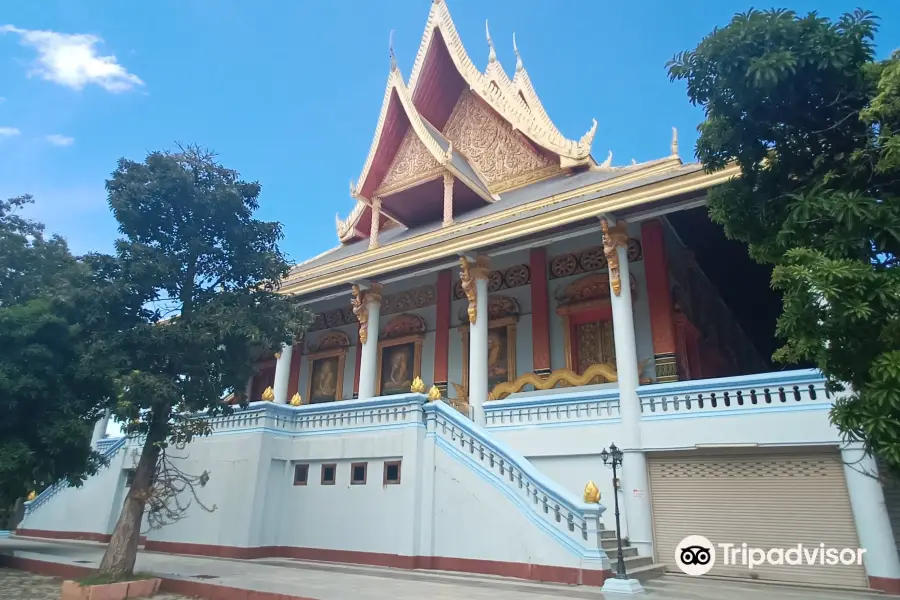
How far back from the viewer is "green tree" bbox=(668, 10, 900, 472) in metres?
4.28

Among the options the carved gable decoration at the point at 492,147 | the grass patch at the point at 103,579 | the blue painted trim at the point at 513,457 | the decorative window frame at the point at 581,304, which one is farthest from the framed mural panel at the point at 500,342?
the grass patch at the point at 103,579

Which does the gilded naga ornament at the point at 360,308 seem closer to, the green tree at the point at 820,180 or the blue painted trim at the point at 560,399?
the blue painted trim at the point at 560,399

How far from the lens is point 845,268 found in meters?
4.21

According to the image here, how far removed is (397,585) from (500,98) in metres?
14.5

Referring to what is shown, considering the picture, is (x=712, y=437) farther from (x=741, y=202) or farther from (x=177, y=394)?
(x=177, y=394)

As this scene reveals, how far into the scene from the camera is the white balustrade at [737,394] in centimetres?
835

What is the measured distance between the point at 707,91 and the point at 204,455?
10.6 metres

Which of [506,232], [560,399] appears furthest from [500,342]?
[560,399]

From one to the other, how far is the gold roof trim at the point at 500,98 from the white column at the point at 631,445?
21.2ft

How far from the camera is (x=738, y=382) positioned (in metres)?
8.90

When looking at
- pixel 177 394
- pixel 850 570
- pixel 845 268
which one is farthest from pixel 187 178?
pixel 850 570

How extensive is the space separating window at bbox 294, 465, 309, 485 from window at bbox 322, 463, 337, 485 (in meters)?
0.42

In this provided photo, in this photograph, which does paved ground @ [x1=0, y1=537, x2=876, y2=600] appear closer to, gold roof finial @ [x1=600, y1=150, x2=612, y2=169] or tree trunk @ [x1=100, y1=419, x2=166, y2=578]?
tree trunk @ [x1=100, y1=419, x2=166, y2=578]

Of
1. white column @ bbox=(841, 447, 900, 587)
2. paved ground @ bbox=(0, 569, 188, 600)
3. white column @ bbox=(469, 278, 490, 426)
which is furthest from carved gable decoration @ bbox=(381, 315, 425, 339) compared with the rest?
white column @ bbox=(841, 447, 900, 587)
